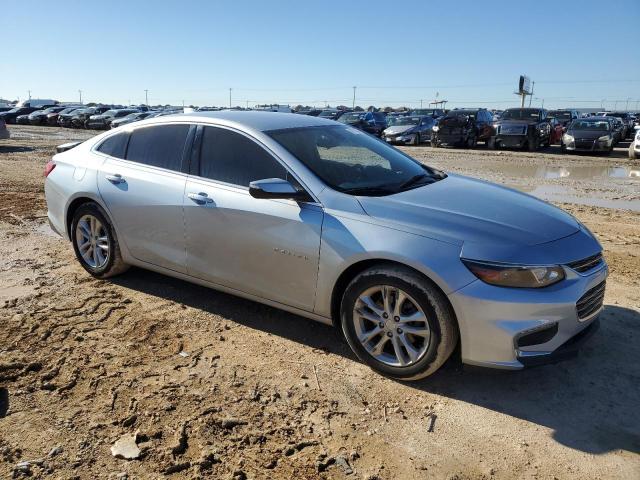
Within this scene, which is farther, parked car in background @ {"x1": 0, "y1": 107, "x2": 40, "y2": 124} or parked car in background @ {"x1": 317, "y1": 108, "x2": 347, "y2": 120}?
parked car in background @ {"x1": 0, "y1": 107, "x2": 40, "y2": 124}

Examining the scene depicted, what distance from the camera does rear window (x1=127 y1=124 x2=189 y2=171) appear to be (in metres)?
4.43

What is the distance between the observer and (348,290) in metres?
3.45

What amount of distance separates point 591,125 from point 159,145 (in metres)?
20.3

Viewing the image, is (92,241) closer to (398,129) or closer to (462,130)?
(462,130)

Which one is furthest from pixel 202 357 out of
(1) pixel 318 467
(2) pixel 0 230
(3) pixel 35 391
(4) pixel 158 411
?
(2) pixel 0 230

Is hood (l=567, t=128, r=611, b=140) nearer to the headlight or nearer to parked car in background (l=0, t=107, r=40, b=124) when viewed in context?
the headlight

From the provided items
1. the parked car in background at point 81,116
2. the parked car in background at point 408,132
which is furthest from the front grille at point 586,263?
the parked car in background at point 81,116

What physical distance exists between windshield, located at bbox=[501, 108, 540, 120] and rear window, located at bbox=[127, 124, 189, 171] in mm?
20703

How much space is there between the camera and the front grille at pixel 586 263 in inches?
126

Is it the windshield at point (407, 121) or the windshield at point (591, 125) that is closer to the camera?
the windshield at point (591, 125)

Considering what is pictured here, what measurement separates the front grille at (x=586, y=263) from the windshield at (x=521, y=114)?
20708mm

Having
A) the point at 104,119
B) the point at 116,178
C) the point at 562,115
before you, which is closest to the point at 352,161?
the point at 116,178

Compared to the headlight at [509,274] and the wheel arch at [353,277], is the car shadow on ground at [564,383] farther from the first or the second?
the headlight at [509,274]

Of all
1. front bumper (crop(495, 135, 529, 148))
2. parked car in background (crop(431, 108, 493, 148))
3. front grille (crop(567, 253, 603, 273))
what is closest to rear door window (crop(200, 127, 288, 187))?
front grille (crop(567, 253, 603, 273))
